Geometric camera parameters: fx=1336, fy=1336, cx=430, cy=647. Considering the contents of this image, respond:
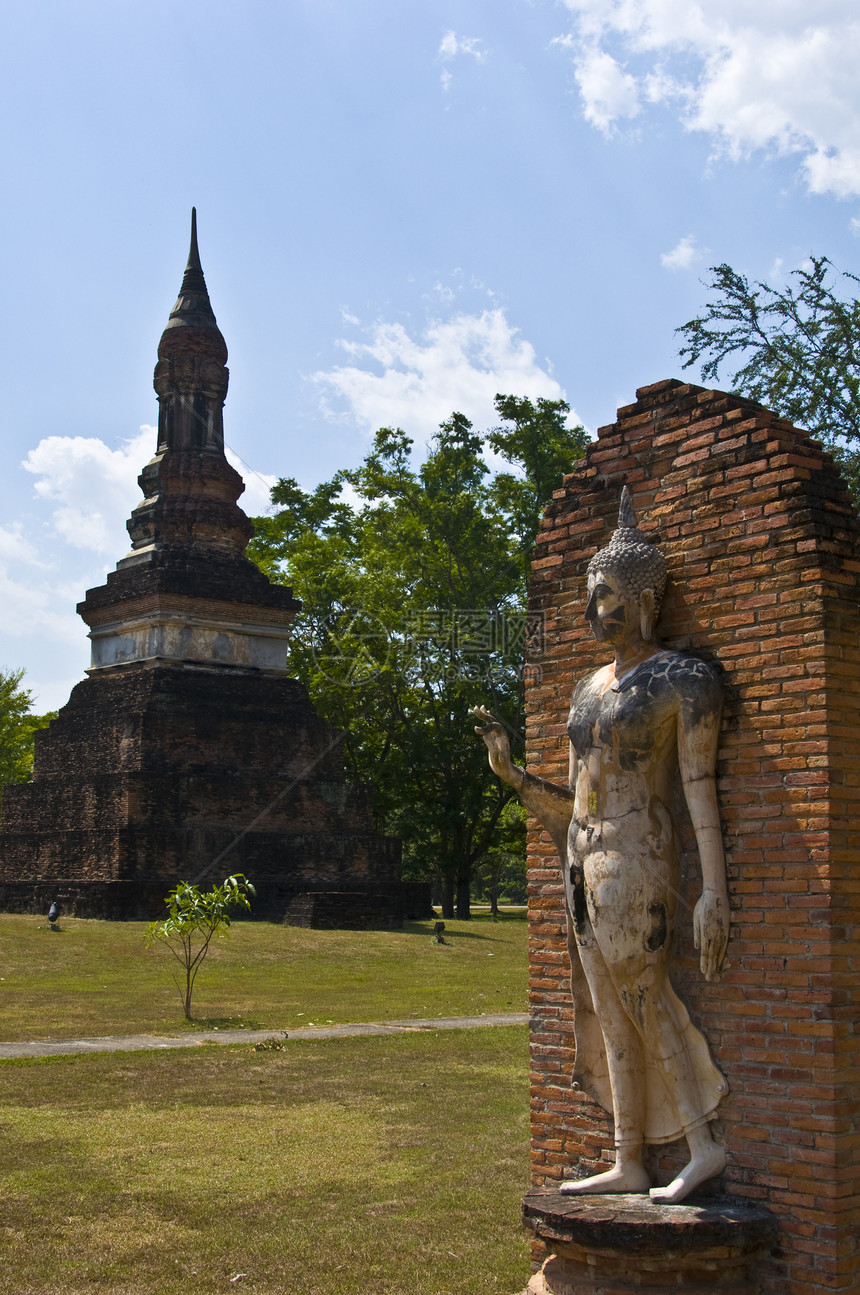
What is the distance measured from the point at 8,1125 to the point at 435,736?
2576 centimetres

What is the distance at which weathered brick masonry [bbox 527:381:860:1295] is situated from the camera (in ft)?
15.7

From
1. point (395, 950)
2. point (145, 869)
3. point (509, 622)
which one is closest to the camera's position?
point (395, 950)

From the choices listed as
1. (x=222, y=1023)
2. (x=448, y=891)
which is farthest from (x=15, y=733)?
(x=222, y=1023)

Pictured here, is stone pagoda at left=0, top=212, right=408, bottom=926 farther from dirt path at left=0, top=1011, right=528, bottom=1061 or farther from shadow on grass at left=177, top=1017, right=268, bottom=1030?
dirt path at left=0, top=1011, right=528, bottom=1061

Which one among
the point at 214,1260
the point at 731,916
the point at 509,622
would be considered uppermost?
the point at 509,622

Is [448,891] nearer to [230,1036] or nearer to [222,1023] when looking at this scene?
[222,1023]

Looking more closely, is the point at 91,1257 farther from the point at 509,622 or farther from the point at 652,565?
the point at 509,622

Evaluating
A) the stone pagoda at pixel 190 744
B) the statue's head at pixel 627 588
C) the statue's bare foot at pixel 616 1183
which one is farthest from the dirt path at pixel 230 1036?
the stone pagoda at pixel 190 744

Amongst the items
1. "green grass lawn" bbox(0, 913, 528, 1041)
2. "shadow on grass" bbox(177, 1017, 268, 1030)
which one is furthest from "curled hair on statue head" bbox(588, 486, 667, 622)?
"shadow on grass" bbox(177, 1017, 268, 1030)

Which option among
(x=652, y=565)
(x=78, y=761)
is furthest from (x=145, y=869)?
(x=652, y=565)

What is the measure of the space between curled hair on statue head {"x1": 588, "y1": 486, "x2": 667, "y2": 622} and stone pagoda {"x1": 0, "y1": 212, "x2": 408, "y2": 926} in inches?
701

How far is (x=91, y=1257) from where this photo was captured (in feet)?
19.5

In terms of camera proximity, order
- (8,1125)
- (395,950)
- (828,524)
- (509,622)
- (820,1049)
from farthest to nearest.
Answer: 1. (509,622)
2. (395,950)
3. (8,1125)
4. (828,524)
5. (820,1049)

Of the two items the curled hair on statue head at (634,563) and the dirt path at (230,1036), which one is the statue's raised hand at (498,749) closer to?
the curled hair on statue head at (634,563)
